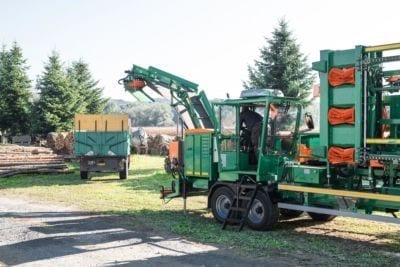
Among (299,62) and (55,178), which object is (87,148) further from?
(299,62)

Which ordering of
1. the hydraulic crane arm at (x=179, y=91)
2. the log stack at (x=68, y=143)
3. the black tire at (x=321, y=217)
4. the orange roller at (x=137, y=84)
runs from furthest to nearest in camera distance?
the log stack at (x=68, y=143) → the orange roller at (x=137, y=84) → the hydraulic crane arm at (x=179, y=91) → the black tire at (x=321, y=217)

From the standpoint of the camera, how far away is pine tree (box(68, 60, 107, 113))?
39.7m

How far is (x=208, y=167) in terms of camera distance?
12.4 m

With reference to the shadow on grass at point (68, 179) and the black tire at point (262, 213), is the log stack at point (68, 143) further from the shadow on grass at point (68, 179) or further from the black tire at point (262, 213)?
the black tire at point (262, 213)

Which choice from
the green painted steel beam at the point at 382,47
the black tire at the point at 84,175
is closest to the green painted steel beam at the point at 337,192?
the green painted steel beam at the point at 382,47

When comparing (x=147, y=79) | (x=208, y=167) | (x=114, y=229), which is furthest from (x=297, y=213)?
(x=147, y=79)

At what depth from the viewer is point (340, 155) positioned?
9.30m

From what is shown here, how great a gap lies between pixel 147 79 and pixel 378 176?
775 cm

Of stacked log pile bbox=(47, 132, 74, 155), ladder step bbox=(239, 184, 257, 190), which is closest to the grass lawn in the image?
A: ladder step bbox=(239, 184, 257, 190)

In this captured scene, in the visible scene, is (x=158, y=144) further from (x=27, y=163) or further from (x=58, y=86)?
(x=27, y=163)

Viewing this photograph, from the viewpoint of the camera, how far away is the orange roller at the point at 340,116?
9.16m

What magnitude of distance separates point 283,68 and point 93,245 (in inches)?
714

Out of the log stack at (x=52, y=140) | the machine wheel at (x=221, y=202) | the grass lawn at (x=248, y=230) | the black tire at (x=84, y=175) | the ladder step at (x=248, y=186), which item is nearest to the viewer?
the grass lawn at (x=248, y=230)

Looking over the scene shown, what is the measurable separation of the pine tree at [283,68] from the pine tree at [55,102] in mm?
13506
